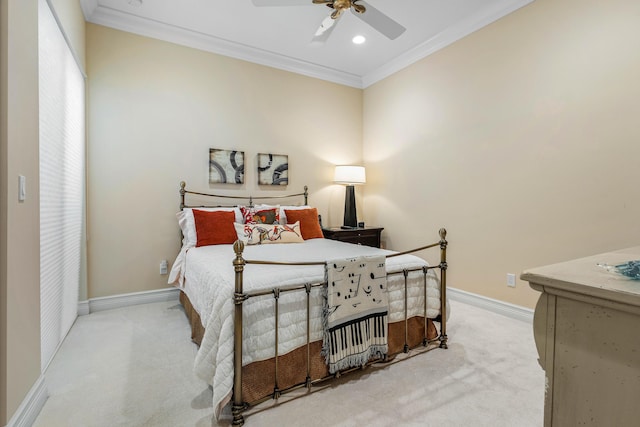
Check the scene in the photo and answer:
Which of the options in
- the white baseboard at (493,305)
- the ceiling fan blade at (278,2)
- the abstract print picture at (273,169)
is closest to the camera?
the ceiling fan blade at (278,2)

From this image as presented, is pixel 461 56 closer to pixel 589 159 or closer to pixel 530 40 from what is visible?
pixel 530 40

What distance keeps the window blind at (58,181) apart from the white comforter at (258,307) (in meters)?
0.89

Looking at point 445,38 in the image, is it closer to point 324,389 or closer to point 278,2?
point 278,2

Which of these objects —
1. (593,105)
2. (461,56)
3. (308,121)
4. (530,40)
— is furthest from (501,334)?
(308,121)

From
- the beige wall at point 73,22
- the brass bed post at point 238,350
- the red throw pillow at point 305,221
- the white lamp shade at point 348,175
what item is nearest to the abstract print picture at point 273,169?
the red throw pillow at point 305,221

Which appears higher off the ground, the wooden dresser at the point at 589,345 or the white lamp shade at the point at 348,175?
the white lamp shade at the point at 348,175

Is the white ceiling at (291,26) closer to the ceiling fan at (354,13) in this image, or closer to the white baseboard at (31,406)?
the ceiling fan at (354,13)

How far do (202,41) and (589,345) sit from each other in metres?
4.07

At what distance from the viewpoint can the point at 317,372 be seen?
1812 millimetres

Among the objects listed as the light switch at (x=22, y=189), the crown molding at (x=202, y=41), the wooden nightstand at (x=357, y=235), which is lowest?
the wooden nightstand at (x=357, y=235)

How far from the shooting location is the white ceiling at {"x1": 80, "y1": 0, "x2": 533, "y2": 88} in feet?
9.61

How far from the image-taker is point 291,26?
3.27m

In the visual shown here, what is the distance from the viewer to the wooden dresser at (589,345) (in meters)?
0.63

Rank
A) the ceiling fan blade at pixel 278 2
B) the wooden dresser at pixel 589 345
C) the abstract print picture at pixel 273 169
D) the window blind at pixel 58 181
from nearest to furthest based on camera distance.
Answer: the wooden dresser at pixel 589 345 → the window blind at pixel 58 181 → the ceiling fan blade at pixel 278 2 → the abstract print picture at pixel 273 169
